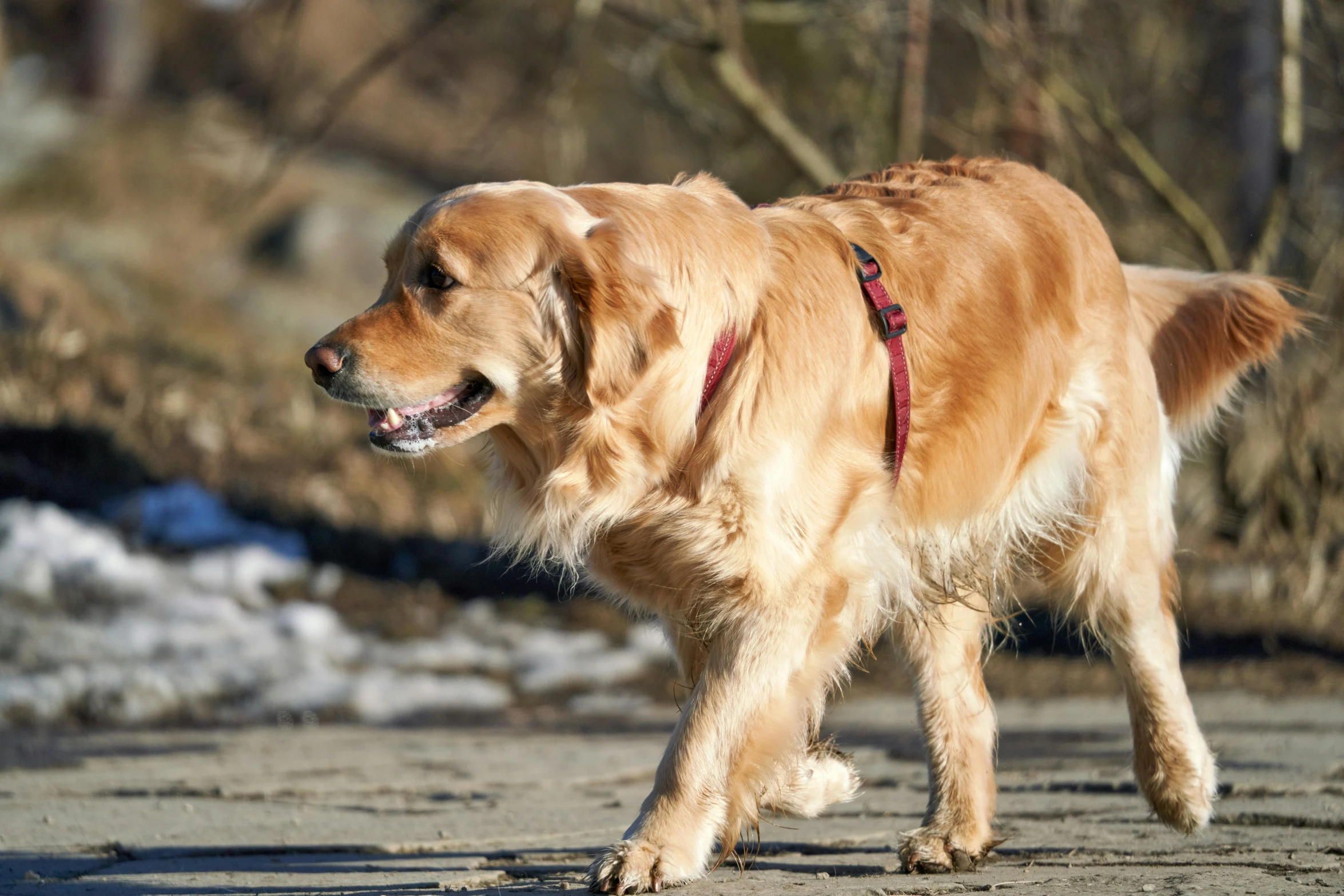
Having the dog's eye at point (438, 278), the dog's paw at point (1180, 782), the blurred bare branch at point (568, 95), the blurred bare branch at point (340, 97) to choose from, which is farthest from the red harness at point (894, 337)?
the blurred bare branch at point (340, 97)

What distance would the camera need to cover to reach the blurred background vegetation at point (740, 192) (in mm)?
7270

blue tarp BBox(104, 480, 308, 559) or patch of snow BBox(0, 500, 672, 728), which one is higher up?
blue tarp BBox(104, 480, 308, 559)

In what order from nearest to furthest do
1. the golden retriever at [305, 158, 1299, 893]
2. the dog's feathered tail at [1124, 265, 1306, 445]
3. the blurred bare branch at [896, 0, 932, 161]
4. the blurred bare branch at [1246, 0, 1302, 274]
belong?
the golden retriever at [305, 158, 1299, 893] < the dog's feathered tail at [1124, 265, 1306, 445] < the blurred bare branch at [1246, 0, 1302, 274] < the blurred bare branch at [896, 0, 932, 161]

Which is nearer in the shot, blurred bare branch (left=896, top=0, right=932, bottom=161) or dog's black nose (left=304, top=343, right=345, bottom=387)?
dog's black nose (left=304, top=343, right=345, bottom=387)

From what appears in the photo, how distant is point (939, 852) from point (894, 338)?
1239 mm

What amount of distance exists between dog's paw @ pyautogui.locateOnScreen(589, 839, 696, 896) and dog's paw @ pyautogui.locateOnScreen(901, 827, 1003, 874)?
0.78 m

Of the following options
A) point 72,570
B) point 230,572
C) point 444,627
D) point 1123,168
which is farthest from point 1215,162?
point 72,570

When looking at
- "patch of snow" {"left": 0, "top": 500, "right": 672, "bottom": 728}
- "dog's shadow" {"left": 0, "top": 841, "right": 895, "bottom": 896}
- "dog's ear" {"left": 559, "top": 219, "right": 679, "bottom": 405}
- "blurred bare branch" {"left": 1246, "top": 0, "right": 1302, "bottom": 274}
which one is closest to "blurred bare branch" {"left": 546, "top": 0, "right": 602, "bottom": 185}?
"patch of snow" {"left": 0, "top": 500, "right": 672, "bottom": 728}

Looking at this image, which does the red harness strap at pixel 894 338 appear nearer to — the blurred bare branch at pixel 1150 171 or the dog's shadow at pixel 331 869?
the dog's shadow at pixel 331 869

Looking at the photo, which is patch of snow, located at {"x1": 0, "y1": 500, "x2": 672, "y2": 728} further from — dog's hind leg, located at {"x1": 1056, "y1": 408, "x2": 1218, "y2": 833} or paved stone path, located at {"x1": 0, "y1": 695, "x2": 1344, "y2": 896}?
dog's hind leg, located at {"x1": 1056, "y1": 408, "x2": 1218, "y2": 833}

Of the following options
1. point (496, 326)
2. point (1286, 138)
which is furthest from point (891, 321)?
point (1286, 138)

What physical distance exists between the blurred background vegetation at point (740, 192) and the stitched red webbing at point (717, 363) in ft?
7.04

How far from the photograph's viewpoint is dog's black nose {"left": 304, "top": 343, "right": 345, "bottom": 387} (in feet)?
9.66

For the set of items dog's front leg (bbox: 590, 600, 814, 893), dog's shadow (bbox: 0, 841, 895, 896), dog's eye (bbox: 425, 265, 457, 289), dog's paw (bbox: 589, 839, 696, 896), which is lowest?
dog's shadow (bbox: 0, 841, 895, 896)
